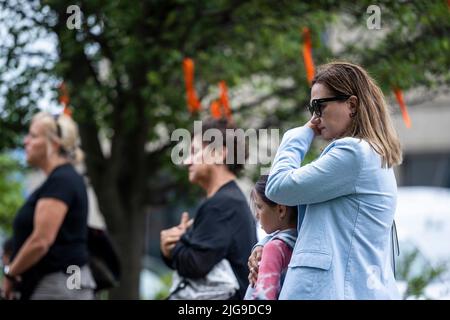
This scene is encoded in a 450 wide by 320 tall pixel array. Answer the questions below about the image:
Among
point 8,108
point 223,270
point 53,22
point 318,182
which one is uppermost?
point 53,22

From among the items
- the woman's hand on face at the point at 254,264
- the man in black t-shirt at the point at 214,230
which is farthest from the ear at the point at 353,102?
the man in black t-shirt at the point at 214,230

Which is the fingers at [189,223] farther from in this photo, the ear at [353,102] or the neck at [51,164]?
the ear at [353,102]

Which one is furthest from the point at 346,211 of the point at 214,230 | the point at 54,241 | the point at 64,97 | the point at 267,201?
the point at 64,97

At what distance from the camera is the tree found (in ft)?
23.7

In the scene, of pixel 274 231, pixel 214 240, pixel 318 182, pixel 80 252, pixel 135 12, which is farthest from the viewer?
pixel 135 12

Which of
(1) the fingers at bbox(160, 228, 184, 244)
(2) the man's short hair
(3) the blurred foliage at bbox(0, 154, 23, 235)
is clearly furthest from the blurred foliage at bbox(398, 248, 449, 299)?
(3) the blurred foliage at bbox(0, 154, 23, 235)

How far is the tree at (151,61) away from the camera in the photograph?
7.23 m

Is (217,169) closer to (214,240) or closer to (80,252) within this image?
(214,240)

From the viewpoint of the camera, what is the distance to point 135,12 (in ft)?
24.2

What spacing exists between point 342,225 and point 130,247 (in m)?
5.85

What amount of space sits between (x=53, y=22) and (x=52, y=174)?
2.63 metres

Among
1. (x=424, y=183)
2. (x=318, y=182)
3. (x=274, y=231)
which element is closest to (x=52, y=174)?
(x=274, y=231)

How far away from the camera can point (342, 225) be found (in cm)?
312

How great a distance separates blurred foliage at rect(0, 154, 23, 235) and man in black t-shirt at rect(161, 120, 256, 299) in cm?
574
